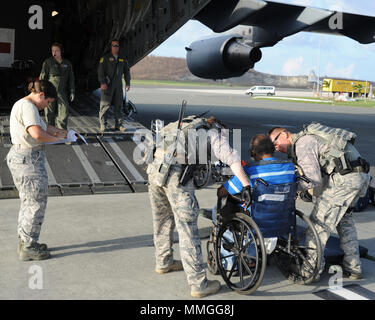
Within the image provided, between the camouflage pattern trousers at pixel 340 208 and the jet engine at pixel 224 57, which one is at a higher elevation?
Answer: the camouflage pattern trousers at pixel 340 208

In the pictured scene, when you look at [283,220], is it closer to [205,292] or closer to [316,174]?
[316,174]

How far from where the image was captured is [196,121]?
4465mm

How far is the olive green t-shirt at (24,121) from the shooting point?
492 cm

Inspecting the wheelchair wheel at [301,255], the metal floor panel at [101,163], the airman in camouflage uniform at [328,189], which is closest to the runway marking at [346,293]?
the wheelchair wheel at [301,255]

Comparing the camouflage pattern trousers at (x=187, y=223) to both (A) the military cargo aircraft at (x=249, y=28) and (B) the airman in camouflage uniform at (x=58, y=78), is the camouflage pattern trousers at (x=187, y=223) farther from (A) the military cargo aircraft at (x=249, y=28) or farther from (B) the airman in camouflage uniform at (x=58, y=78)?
(A) the military cargo aircraft at (x=249, y=28)

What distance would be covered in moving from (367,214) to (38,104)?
17.0 ft

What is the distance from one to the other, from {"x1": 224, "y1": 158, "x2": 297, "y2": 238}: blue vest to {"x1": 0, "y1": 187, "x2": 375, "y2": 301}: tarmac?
0.64m

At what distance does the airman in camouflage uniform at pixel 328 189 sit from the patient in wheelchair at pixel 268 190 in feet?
0.88

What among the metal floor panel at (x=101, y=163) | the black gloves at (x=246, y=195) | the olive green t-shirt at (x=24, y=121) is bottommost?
the metal floor panel at (x=101, y=163)

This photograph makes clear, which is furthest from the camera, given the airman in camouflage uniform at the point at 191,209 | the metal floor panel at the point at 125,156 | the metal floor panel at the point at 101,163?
the metal floor panel at the point at 125,156

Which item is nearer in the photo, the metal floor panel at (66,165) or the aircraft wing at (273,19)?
the metal floor panel at (66,165)

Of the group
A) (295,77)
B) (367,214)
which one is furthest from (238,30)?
(295,77)

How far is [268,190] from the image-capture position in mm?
4516

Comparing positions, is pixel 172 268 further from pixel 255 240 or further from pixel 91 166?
pixel 91 166
